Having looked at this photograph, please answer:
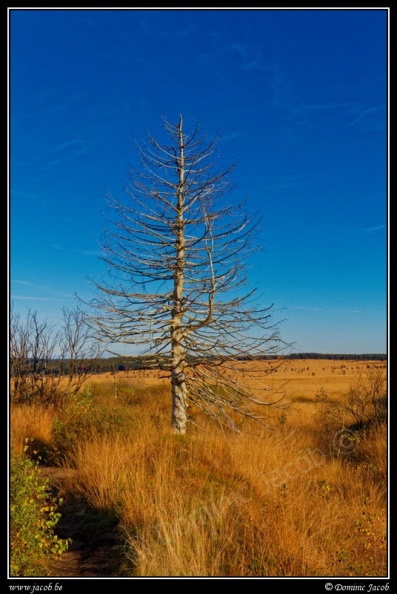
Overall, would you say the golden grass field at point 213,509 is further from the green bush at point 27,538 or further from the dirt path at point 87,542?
the green bush at point 27,538

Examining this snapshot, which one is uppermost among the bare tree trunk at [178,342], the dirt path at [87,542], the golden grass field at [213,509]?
the bare tree trunk at [178,342]

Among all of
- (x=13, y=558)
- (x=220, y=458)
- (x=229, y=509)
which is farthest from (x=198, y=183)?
(x=13, y=558)

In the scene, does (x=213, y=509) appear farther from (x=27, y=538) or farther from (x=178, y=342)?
(x=178, y=342)

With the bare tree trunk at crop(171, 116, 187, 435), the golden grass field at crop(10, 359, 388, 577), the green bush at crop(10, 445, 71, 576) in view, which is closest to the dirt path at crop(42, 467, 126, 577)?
the golden grass field at crop(10, 359, 388, 577)

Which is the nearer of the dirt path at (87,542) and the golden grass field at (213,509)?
the golden grass field at (213,509)

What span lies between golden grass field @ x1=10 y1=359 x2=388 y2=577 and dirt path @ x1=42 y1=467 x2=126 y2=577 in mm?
15

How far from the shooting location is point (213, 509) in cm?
469

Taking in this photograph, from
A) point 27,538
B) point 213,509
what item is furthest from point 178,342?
point 27,538

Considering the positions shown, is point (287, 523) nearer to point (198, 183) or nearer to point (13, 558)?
point (13, 558)

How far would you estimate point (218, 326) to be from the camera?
362 inches

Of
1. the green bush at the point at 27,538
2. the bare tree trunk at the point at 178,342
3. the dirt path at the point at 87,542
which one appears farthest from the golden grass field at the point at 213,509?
the bare tree trunk at the point at 178,342

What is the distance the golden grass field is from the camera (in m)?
3.86

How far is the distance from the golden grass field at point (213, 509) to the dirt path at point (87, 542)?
15mm

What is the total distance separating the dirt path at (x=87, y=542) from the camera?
4.17 meters
